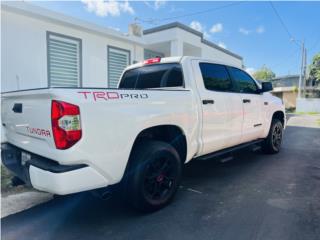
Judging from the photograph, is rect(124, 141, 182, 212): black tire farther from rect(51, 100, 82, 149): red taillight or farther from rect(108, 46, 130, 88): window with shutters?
rect(108, 46, 130, 88): window with shutters

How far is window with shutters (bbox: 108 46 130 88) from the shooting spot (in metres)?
9.20

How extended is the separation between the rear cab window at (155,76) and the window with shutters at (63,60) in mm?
4015

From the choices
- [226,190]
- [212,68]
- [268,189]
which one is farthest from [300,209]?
[212,68]

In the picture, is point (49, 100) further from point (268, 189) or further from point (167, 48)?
point (167, 48)

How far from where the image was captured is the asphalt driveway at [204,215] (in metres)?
2.57

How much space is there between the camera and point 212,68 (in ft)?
13.0

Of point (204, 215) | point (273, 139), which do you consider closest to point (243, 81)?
point (273, 139)

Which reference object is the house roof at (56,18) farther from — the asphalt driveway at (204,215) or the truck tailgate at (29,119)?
the asphalt driveway at (204,215)

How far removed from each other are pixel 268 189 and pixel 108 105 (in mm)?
2859

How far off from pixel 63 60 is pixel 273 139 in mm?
6652

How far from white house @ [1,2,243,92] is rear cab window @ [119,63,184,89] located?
3949 mm

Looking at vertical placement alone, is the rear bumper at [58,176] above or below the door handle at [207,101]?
below

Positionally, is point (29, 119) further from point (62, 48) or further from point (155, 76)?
point (62, 48)

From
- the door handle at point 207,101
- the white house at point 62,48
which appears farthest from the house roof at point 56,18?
the door handle at point 207,101
